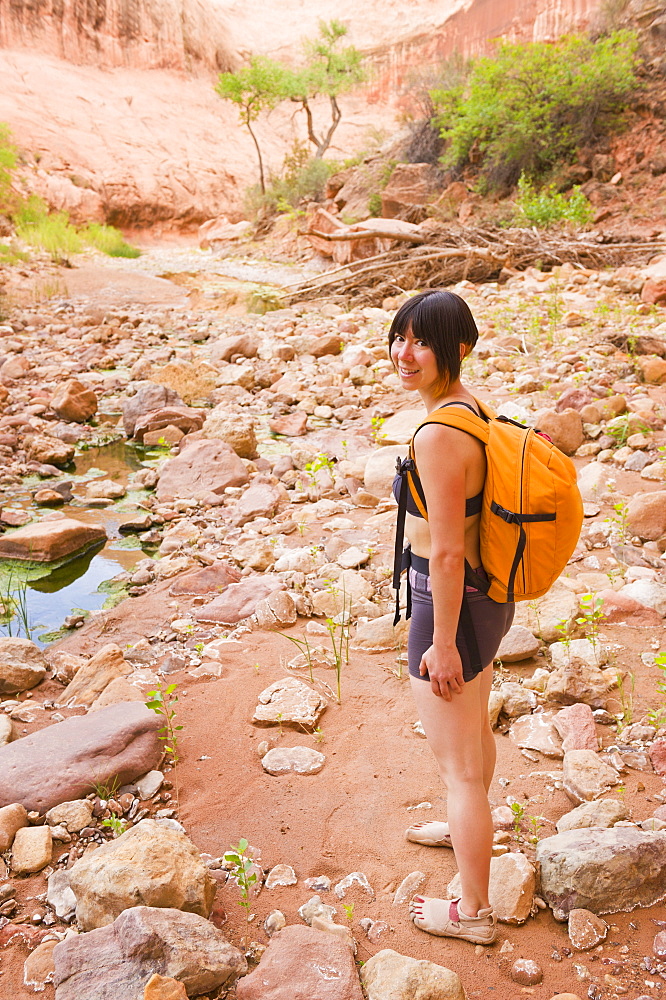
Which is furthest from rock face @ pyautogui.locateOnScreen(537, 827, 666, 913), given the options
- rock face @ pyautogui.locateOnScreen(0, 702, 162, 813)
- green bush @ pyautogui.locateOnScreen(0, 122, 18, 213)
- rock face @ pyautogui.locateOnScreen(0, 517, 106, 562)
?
green bush @ pyautogui.locateOnScreen(0, 122, 18, 213)

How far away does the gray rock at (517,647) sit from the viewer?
2859mm

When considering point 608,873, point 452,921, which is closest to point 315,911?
point 452,921

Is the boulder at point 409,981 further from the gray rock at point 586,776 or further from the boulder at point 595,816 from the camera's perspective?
the gray rock at point 586,776

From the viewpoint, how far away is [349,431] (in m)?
6.07

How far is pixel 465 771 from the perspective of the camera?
1.66 meters

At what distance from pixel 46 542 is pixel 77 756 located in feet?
7.26

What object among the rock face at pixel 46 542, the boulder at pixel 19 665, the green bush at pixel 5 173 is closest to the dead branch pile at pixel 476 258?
the rock face at pixel 46 542

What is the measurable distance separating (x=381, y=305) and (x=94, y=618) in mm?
7436

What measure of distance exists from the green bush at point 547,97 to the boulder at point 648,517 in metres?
11.7

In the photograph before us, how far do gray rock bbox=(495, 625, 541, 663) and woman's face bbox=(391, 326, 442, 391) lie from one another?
154 cm

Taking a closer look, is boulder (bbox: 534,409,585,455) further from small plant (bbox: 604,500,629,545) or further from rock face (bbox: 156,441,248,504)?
rock face (bbox: 156,441,248,504)

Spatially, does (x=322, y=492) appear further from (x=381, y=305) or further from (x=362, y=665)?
(x=381, y=305)

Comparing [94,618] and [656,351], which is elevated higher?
[656,351]

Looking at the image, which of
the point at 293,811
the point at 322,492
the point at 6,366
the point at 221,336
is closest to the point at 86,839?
the point at 293,811
